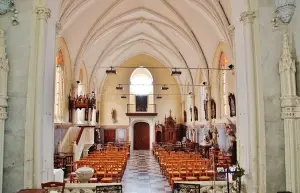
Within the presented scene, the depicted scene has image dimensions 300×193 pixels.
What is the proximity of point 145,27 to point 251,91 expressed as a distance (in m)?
17.7

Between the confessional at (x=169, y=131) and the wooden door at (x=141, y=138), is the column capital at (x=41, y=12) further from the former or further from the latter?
the wooden door at (x=141, y=138)

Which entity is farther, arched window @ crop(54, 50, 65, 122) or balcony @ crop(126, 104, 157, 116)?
balcony @ crop(126, 104, 157, 116)

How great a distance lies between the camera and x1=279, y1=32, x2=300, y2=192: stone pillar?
6.27 metres

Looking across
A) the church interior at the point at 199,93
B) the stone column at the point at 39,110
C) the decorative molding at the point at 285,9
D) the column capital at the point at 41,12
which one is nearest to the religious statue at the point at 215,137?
the church interior at the point at 199,93

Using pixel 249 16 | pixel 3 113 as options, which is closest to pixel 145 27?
pixel 249 16

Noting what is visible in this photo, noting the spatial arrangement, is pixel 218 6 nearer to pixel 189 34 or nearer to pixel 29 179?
pixel 189 34

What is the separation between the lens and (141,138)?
31594mm

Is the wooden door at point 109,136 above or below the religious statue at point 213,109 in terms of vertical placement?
below

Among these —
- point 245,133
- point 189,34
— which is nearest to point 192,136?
point 189,34

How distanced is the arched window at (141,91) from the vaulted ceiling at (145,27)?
5177 millimetres

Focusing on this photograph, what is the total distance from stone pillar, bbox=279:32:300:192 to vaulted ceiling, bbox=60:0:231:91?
291 inches

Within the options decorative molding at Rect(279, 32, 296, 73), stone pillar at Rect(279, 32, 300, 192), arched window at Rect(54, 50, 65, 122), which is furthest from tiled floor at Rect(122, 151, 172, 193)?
decorative molding at Rect(279, 32, 296, 73)

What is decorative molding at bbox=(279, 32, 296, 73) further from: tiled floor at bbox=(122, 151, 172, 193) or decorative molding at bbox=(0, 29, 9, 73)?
tiled floor at bbox=(122, 151, 172, 193)

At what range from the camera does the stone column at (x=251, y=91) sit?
6.58 metres
